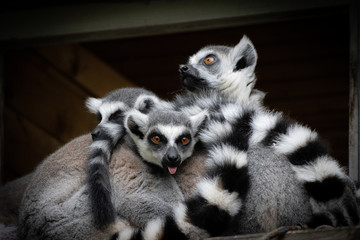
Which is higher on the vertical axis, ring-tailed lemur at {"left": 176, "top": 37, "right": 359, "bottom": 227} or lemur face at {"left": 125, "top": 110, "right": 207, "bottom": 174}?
ring-tailed lemur at {"left": 176, "top": 37, "right": 359, "bottom": 227}

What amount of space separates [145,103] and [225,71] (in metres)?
0.69

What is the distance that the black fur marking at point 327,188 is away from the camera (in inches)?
133

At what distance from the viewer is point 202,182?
3.48 metres

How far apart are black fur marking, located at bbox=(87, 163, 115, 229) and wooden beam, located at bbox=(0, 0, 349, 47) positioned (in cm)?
187

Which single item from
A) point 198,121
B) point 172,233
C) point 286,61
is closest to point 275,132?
point 198,121

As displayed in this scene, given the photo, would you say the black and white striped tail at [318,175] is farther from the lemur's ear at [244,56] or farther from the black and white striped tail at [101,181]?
the lemur's ear at [244,56]

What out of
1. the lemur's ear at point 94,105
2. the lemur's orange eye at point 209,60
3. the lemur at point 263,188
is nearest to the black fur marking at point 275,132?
the lemur at point 263,188

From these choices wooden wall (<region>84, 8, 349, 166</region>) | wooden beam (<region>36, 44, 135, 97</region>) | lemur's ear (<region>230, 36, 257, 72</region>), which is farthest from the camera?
wooden beam (<region>36, 44, 135, 97</region>)

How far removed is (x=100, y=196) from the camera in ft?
11.7

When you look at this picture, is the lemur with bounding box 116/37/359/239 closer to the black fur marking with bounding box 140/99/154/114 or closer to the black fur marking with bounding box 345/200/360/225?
the black fur marking with bounding box 345/200/360/225

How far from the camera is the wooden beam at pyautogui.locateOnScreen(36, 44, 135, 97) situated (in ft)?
22.0

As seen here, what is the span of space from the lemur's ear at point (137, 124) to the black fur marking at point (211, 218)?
888 millimetres

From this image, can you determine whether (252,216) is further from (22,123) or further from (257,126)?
(22,123)

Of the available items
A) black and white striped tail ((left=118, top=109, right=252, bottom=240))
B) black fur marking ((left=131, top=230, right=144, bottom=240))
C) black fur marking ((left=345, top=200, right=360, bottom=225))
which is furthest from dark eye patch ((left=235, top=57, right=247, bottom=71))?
black fur marking ((left=131, top=230, right=144, bottom=240))
